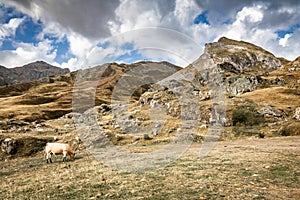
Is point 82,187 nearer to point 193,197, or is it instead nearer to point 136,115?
point 193,197

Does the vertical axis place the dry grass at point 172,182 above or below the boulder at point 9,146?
below

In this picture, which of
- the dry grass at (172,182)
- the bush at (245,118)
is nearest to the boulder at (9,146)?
the dry grass at (172,182)

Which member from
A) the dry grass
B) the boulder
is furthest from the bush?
the boulder

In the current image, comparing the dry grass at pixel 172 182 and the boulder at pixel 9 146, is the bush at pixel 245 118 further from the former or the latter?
the boulder at pixel 9 146

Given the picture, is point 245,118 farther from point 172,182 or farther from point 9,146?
point 172,182

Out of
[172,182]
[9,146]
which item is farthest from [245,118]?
[172,182]

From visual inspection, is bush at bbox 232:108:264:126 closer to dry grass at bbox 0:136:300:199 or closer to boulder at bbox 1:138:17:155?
dry grass at bbox 0:136:300:199

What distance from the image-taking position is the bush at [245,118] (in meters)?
65.2

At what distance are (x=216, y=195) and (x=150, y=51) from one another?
65.0 feet

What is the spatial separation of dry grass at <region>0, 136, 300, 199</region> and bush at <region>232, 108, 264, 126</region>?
138 ft

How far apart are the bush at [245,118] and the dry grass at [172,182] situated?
4217 cm

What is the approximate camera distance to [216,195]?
46.7ft

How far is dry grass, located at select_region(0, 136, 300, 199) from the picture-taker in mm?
14844

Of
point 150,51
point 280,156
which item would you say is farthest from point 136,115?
point 280,156
